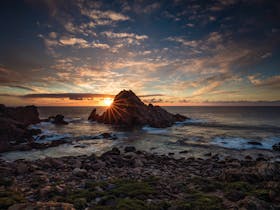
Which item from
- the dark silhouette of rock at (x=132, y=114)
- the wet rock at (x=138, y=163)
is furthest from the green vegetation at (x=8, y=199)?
the dark silhouette of rock at (x=132, y=114)

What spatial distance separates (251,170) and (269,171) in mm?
1085

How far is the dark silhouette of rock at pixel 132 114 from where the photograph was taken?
6188 cm

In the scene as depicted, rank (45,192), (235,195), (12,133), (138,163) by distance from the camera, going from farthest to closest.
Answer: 1. (12,133)
2. (138,163)
3. (45,192)
4. (235,195)

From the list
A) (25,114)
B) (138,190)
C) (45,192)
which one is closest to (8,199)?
(45,192)

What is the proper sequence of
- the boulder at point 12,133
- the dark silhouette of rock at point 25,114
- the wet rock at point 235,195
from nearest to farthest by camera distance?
the wet rock at point 235,195 < the boulder at point 12,133 < the dark silhouette of rock at point 25,114

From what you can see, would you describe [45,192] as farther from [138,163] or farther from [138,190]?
[138,163]

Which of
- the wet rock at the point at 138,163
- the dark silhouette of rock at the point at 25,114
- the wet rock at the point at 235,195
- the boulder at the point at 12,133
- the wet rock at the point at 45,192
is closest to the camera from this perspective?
the wet rock at the point at 235,195

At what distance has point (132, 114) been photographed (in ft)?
207

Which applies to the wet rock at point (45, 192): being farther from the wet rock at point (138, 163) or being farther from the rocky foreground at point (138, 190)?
the wet rock at point (138, 163)

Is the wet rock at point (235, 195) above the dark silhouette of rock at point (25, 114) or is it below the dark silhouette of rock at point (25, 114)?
below

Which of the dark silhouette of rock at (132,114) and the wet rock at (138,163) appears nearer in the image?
the wet rock at (138,163)

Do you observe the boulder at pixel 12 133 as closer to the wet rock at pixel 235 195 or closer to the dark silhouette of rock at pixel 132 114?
the dark silhouette of rock at pixel 132 114

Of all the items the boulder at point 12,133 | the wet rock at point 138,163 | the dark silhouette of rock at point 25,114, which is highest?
the dark silhouette of rock at point 25,114

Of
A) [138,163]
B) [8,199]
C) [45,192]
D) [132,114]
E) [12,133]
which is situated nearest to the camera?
[8,199]
